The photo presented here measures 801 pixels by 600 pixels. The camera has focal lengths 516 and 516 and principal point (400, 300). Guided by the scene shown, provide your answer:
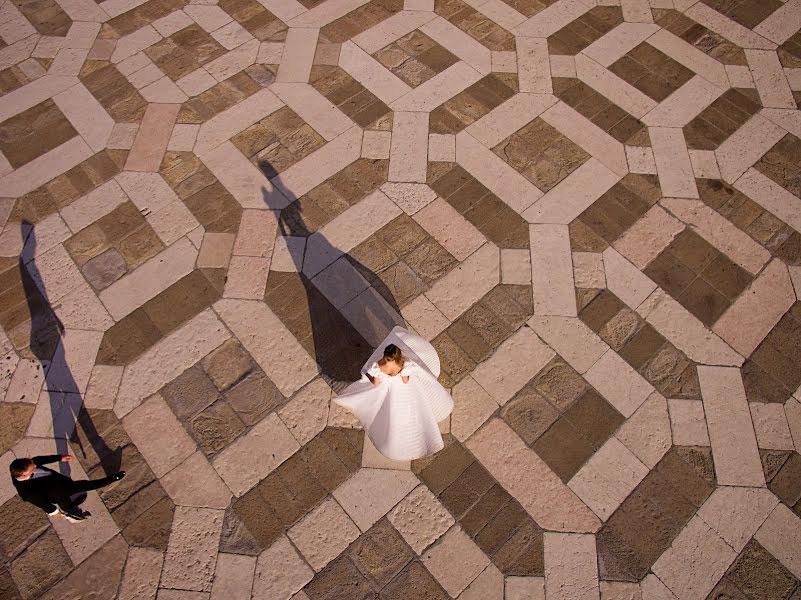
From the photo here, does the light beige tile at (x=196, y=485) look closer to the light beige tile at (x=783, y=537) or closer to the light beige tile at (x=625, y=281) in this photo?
the light beige tile at (x=625, y=281)

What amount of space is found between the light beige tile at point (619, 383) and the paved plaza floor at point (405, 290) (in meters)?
0.04

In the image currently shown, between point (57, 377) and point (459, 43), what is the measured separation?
7.32 metres

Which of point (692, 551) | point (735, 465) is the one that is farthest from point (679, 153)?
point (692, 551)

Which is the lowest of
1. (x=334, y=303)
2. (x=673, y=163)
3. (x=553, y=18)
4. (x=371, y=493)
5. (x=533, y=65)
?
(x=371, y=493)

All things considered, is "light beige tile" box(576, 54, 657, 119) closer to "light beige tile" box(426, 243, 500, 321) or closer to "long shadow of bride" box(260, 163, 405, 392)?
"light beige tile" box(426, 243, 500, 321)

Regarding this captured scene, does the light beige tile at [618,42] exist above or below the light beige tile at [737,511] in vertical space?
above

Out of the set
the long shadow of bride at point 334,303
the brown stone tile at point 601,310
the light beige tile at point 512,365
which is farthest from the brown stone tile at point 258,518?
the brown stone tile at point 601,310

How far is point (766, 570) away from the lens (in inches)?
193

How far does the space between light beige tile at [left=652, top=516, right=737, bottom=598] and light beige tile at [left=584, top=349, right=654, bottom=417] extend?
126 cm

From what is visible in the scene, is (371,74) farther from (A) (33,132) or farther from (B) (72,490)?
(B) (72,490)

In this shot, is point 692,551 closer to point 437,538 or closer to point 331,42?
point 437,538

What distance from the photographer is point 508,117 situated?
7.53 meters

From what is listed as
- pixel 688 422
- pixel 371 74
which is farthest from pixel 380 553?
pixel 371 74

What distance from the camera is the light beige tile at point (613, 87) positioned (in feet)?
25.1
